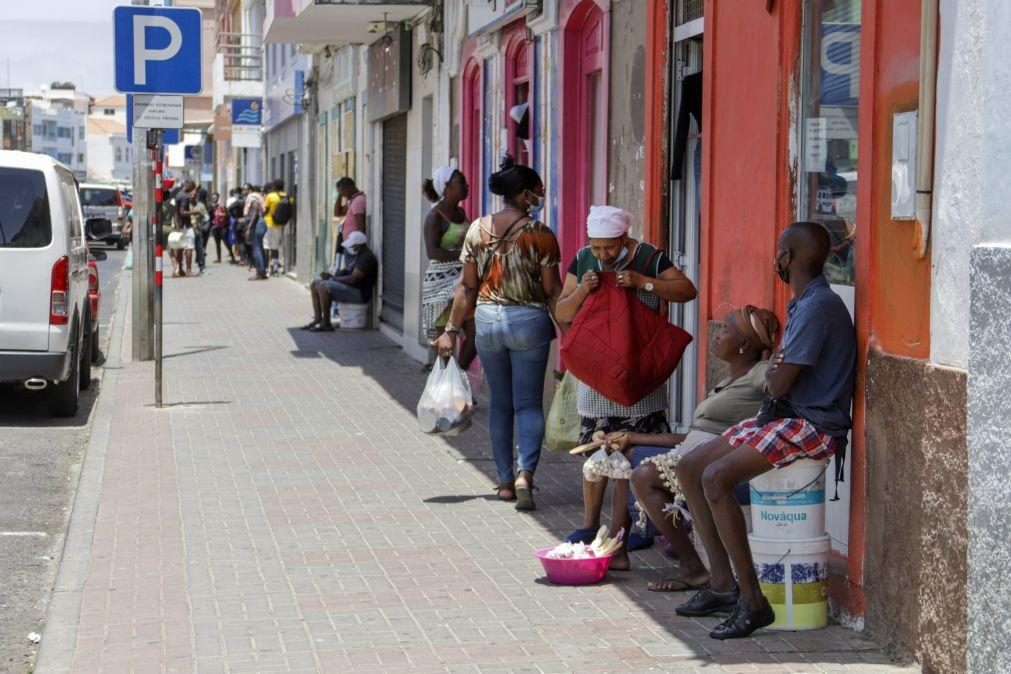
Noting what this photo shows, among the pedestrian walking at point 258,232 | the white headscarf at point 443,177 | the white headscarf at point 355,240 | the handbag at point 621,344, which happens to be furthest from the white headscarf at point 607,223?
the pedestrian walking at point 258,232

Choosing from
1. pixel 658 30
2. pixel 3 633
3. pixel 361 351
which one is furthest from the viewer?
pixel 361 351

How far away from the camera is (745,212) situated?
7754 mm

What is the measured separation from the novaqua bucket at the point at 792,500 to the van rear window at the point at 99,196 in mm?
48137

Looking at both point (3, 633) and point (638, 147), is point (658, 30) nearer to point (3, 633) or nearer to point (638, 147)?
point (638, 147)

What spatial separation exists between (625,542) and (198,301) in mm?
19680

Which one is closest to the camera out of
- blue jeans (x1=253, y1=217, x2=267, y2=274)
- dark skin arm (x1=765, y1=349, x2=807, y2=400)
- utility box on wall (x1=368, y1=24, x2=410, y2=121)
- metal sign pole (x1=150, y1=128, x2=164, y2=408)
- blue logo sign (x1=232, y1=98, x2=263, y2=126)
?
dark skin arm (x1=765, y1=349, x2=807, y2=400)

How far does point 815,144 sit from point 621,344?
1197 mm

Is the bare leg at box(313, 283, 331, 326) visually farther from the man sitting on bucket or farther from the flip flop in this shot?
the man sitting on bucket

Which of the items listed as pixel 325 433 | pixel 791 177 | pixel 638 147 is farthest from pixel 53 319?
pixel 791 177

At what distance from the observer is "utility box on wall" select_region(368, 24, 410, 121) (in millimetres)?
18250

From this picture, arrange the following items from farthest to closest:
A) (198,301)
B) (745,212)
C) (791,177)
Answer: (198,301), (745,212), (791,177)

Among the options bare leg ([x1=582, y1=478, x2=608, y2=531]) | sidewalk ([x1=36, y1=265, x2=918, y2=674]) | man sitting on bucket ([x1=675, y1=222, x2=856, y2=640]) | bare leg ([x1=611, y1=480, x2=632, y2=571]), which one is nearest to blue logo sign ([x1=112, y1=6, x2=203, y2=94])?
sidewalk ([x1=36, y1=265, x2=918, y2=674])

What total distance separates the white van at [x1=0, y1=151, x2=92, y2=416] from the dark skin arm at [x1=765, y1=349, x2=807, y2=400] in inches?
279

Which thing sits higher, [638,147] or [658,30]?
[658,30]
